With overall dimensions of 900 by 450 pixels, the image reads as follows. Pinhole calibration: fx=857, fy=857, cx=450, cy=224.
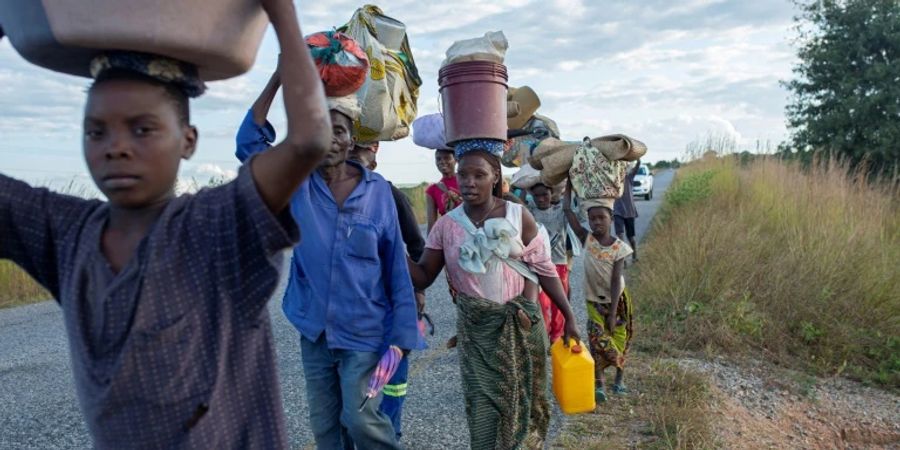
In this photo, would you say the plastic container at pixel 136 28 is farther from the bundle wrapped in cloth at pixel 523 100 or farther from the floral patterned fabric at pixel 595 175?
the bundle wrapped in cloth at pixel 523 100

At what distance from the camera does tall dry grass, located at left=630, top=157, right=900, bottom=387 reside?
7.04 metres

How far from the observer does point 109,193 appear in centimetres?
175

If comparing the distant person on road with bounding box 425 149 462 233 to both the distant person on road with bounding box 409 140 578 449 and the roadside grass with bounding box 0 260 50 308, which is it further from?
the roadside grass with bounding box 0 260 50 308

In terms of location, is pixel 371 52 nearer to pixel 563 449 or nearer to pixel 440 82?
pixel 440 82

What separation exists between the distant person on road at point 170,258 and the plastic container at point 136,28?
7 centimetres

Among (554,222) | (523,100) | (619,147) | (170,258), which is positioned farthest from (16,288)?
(170,258)

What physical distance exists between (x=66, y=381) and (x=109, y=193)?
4966 mm

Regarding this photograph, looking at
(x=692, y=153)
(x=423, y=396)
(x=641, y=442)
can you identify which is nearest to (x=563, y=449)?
(x=641, y=442)

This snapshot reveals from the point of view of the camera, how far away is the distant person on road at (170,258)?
169cm

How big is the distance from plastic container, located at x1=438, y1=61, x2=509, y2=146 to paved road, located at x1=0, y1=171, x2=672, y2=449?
1.74 meters

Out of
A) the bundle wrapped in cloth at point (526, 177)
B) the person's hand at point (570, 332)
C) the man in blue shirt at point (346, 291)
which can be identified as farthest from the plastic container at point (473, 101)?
the bundle wrapped in cloth at point (526, 177)

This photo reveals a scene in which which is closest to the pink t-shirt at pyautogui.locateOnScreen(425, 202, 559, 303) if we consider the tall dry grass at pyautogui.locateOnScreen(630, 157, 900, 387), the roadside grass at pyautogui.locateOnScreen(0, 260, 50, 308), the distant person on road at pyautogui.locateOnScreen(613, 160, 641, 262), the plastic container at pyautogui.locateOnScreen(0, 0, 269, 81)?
the plastic container at pyautogui.locateOnScreen(0, 0, 269, 81)

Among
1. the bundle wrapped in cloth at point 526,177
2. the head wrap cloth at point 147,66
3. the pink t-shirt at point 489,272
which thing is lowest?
the pink t-shirt at point 489,272

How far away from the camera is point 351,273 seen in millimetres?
3359
